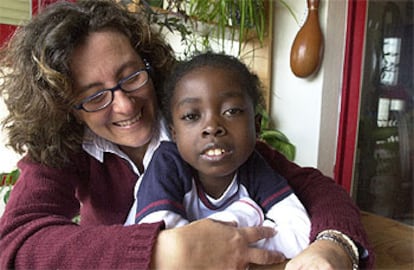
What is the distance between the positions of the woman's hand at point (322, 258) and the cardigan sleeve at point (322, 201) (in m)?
0.06

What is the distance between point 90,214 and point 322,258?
2.31ft

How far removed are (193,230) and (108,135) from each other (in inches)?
17.7

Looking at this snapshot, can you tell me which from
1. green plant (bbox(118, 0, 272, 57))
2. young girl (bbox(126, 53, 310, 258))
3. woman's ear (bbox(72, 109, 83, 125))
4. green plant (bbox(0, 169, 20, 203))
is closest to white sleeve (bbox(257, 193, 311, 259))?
young girl (bbox(126, 53, 310, 258))

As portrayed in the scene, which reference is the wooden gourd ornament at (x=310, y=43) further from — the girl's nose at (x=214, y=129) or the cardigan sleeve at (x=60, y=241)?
the cardigan sleeve at (x=60, y=241)

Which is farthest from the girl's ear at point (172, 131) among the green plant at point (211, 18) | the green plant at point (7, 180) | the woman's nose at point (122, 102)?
the green plant at point (7, 180)

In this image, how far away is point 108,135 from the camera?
1.02 meters

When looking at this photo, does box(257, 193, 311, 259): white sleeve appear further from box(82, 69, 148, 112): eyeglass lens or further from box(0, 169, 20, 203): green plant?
box(0, 169, 20, 203): green plant

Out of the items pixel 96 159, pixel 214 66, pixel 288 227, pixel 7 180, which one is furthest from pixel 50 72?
pixel 7 180

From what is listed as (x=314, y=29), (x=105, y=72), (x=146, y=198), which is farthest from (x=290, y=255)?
(x=314, y=29)

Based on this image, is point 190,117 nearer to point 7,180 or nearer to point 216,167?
point 216,167

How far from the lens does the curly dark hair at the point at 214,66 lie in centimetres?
92

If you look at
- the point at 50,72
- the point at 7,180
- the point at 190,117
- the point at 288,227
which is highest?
the point at 50,72

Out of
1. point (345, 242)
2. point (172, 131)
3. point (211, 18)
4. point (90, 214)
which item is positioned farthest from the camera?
point (211, 18)

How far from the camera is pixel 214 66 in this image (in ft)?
2.98
